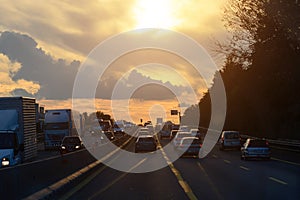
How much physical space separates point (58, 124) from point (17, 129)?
2381 cm

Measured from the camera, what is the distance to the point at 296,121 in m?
66.4

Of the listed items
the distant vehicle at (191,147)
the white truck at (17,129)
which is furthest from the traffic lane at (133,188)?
the distant vehicle at (191,147)

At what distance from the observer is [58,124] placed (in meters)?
57.8

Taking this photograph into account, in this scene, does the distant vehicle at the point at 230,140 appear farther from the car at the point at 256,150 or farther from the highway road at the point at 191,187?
the highway road at the point at 191,187

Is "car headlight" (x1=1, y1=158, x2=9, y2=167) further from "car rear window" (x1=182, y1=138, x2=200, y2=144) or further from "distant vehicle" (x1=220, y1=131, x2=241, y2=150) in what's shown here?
"distant vehicle" (x1=220, y1=131, x2=241, y2=150)

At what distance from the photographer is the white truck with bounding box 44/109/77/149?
57.1m

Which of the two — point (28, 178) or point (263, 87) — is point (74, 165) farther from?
point (263, 87)

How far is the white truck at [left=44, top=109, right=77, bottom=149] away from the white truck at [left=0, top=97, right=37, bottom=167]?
18.4 m

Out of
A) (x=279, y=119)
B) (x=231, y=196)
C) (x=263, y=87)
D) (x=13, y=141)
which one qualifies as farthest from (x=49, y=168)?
(x=279, y=119)

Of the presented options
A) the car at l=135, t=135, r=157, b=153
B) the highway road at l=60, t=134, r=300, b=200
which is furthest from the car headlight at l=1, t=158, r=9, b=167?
the car at l=135, t=135, r=157, b=153

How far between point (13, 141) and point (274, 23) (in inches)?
840

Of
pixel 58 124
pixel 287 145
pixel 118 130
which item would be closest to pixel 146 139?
pixel 287 145

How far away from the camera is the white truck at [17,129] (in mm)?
30264

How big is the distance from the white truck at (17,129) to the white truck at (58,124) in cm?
1836
